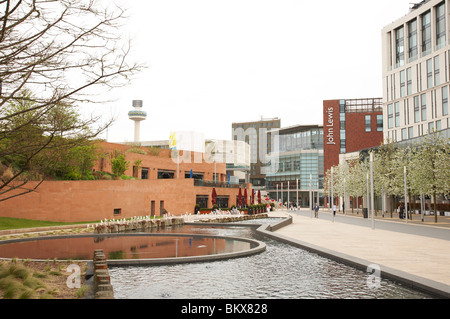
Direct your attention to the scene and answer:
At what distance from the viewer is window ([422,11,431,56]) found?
209 feet

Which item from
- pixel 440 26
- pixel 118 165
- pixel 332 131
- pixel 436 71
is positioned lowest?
pixel 118 165

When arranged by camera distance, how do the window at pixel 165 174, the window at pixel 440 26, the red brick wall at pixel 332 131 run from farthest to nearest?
1. the red brick wall at pixel 332 131
2. the window at pixel 165 174
3. the window at pixel 440 26

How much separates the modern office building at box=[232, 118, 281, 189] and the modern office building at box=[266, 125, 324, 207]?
→ 36.7 metres

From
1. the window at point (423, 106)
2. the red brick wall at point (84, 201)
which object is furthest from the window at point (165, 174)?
the window at point (423, 106)

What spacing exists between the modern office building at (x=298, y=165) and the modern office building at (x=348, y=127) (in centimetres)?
1363

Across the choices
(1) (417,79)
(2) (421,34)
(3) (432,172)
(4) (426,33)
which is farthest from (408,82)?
(3) (432,172)

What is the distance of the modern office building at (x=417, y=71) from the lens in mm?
59969

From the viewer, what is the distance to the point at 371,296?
28.9 feet

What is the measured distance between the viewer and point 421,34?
214 ft

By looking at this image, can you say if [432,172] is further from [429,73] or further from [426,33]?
[426,33]

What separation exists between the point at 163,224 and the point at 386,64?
59733mm

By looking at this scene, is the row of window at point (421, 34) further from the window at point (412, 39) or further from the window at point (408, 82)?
the window at point (408, 82)

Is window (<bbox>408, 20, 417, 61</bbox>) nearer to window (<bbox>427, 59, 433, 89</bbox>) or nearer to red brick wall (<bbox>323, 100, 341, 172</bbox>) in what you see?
window (<bbox>427, 59, 433, 89</bbox>)

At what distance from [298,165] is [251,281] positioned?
366 feet
